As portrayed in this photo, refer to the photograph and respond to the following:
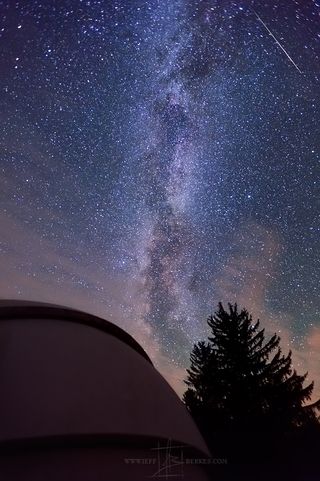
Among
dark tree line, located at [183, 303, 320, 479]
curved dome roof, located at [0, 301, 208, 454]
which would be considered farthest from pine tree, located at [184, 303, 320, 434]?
curved dome roof, located at [0, 301, 208, 454]

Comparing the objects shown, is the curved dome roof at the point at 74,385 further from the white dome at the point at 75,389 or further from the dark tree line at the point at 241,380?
the dark tree line at the point at 241,380

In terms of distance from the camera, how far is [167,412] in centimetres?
435

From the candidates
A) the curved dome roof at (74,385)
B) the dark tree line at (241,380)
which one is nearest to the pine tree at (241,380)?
the dark tree line at (241,380)

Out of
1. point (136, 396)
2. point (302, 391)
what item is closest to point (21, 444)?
point (136, 396)

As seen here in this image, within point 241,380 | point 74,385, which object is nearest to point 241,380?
point 241,380

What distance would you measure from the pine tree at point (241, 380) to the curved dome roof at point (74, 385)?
13651 mm

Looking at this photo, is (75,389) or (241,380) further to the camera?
(241,380)

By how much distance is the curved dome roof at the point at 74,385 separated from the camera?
3420mm

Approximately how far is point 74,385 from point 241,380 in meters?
16.9

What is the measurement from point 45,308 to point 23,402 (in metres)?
1.38

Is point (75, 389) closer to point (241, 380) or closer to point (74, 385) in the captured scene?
point (74, 385)

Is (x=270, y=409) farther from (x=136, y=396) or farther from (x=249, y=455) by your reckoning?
(x=136, y=396)

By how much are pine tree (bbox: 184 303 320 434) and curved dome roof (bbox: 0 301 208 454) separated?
13.7 meters

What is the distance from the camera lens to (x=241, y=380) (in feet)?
61.7
